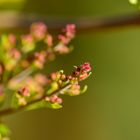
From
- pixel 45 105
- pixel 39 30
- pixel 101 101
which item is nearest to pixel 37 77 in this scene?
pixel 39 30

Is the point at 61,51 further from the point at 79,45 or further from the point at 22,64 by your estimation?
the point at 79,45

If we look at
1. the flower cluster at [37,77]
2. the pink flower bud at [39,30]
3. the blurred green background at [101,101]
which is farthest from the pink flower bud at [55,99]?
the blurred green background at [101,101]

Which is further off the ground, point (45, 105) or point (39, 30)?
point (39, 30)

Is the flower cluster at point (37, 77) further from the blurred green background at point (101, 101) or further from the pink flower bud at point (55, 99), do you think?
the blurred green background at point (101, 101)

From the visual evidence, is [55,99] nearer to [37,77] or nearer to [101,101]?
[37,77]

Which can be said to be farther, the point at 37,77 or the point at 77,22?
the point at 77,22

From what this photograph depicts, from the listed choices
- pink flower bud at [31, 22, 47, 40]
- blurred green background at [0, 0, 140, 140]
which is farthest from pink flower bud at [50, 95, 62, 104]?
blurred green background at [0, 0, 140, 140]

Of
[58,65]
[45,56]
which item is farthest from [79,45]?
[45,56]
